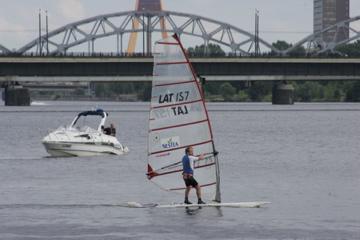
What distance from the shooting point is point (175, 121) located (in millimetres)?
47125

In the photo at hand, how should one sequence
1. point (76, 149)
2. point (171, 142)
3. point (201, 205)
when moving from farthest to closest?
point (76, 149), point (201, 205), point (171, 142)

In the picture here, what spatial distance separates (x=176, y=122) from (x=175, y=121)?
51 millimetres

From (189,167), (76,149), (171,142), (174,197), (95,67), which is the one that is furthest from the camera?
(95,67)

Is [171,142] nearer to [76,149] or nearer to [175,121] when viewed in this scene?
[175,121]

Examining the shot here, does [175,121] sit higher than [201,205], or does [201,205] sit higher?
[175,121]

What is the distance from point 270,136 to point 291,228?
79.7 metres

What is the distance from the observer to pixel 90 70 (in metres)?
194

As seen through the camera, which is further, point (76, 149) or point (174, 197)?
point (76, 149)

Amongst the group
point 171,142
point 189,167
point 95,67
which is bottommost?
point 95,67

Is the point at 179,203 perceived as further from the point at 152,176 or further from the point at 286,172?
the point at 286,172

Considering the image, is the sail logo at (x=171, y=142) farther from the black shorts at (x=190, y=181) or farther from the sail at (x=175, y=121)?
the black shorts at (x=190, y=181)

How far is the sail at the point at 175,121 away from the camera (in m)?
46.6

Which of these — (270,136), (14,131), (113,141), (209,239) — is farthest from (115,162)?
(14,131)

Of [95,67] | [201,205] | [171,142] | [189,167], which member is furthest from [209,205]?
[95,67]
